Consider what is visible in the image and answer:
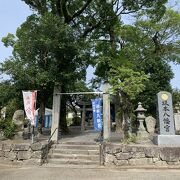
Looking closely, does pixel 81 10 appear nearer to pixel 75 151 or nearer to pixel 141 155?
pixel 75 151

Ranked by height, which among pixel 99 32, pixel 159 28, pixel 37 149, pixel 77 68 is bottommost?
pixel 37 149

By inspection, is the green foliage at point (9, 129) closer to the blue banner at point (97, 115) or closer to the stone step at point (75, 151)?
the stone step at point (75, 151)

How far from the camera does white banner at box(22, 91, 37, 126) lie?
12.8 meters

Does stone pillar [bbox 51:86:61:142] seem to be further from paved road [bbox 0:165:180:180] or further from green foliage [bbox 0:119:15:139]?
paved road [bbox 0:165:180:180]

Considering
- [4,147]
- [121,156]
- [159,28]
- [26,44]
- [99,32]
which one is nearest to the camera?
[121,156]

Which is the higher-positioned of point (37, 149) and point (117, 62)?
point (117, 62)

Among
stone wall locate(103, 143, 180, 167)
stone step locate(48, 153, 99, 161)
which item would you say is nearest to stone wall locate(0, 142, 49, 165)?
stone step locate(48, 153, 99, 161)

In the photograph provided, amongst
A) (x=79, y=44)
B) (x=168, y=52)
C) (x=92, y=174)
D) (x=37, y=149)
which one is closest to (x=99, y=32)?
(x=79, y=44)

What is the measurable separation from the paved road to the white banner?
2.77 m

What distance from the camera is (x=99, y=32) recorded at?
1948 cm

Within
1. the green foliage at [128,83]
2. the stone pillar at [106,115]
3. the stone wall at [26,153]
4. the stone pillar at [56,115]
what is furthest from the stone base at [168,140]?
the stone pillar at [56,115]

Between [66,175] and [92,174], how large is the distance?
3.14 feet

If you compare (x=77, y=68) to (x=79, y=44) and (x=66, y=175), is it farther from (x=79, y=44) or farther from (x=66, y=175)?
(x=66, y=175)

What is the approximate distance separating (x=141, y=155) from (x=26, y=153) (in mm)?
5105
